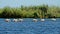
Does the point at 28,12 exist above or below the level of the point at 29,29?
below

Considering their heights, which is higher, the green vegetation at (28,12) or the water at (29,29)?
the water at (29,29)

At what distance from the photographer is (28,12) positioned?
11269 centimetres

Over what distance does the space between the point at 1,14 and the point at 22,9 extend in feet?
41.6

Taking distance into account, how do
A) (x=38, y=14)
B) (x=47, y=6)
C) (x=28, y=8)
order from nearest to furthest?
(x=38, y=14) → (x=47, y=6) → (x=28, y=8)

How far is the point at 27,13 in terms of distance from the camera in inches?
4294

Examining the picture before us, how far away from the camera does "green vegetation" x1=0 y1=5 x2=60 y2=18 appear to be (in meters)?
106

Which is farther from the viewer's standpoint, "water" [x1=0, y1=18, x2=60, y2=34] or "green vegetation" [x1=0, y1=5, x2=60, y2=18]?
"green vegetation" [x1=0, y1=5, x2=60, y2=18]

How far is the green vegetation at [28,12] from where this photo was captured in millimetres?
105625

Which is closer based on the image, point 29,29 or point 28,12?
point 29,29

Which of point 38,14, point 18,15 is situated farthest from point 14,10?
point 38,14

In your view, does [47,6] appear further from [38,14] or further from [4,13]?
[4,13]

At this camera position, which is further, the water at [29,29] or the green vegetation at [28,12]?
the green vegetation at [28,12]

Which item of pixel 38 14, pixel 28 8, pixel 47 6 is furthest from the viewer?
pixel 28 8

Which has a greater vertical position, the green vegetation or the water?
the water
